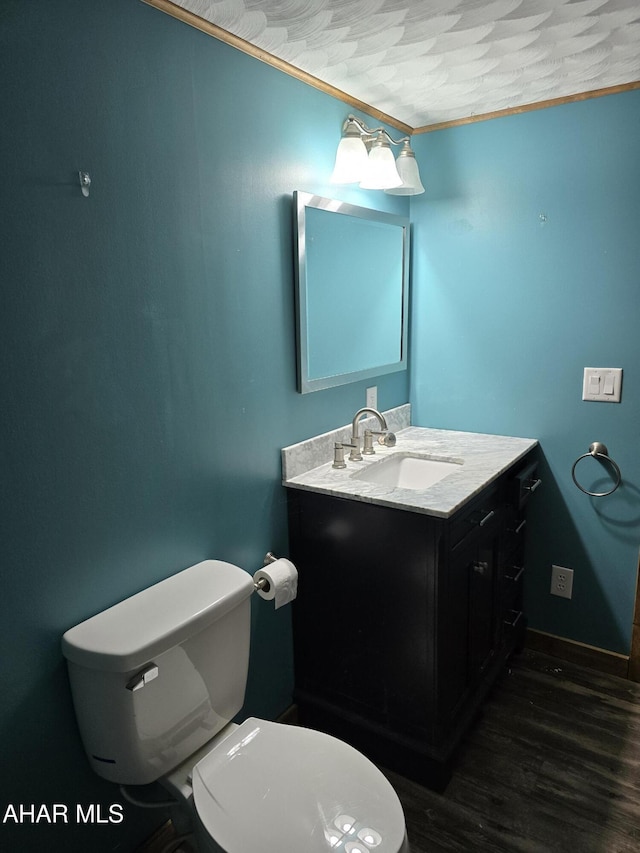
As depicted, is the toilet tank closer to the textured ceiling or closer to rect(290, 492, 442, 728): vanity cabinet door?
rect(290, 492, 442, 728): vanity cabinet door

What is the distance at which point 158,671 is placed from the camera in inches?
47.4

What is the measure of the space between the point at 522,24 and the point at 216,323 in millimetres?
1098

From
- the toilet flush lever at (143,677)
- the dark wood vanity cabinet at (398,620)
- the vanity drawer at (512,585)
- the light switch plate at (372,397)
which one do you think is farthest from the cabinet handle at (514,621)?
the toilet flush lever at (143,677)

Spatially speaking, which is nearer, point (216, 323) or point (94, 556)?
point (94, 556)

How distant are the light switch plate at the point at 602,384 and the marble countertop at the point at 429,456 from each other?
27 cm

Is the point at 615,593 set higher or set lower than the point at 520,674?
higher

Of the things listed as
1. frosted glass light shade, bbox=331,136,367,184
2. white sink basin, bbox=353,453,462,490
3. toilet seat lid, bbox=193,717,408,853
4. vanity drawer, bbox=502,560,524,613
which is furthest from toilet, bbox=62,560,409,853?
frosted glass light shade, bbox=331,136,367,184

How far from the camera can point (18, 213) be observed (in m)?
1.08

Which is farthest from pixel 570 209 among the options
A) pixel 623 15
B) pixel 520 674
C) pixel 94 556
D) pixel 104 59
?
pixel 94 556

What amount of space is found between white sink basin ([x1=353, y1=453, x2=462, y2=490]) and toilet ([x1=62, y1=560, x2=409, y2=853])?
0.78 metres

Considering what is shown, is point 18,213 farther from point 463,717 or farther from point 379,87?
point 463,717

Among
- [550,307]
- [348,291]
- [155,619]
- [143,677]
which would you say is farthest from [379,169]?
[143,677]

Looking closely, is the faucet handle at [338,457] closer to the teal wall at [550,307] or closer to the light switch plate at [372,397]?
the light switch plate at [372,397]

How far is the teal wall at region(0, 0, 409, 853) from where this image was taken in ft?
3.66
